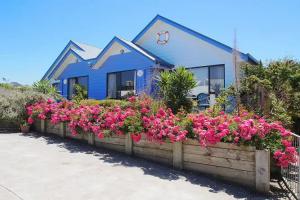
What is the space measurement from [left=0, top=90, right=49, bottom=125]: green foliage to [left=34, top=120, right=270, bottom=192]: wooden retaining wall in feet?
20.0

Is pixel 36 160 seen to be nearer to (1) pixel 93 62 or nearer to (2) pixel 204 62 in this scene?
(2) pixel 204 62

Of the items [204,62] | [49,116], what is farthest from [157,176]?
[204,62]

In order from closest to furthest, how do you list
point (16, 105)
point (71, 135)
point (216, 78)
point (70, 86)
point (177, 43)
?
point (71, 135), point (16, 105), point (216, 78), point (177, 43), point (70, 86)

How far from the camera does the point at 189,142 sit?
658cm

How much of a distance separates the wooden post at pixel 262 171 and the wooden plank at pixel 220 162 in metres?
0.15

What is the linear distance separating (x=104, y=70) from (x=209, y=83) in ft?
25.4

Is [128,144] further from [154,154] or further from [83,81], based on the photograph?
[83,81]

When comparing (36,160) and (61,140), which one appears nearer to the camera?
(36,160)

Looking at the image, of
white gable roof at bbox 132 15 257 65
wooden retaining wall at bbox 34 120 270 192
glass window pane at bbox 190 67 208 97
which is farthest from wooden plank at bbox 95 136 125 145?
white gable roof at bbox 132 15 257 65

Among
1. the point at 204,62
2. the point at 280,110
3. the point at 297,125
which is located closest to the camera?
the point at 280,110

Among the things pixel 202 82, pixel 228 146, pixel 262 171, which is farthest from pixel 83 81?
pixel 262 171

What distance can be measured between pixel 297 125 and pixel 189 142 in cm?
650

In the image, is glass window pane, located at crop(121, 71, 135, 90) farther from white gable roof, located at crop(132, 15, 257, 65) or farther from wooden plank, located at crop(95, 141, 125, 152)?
wooden plank, located at crop(95, 141, 125, 152)

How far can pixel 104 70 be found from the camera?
1986cm
